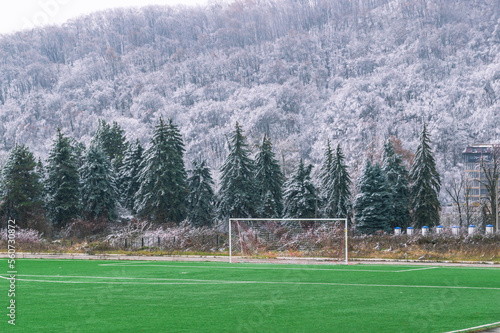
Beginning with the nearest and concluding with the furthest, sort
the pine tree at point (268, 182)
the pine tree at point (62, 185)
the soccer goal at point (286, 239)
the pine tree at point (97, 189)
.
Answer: the soccer goal at point (286, 239), the pine tree at point (62, 185), the pine tree at point (97, 189), the pine tree at point (268, 182)

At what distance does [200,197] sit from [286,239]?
30811mm

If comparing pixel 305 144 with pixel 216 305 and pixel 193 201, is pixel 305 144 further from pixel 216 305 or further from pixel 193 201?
pixel 216 305

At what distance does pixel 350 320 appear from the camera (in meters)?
12.2

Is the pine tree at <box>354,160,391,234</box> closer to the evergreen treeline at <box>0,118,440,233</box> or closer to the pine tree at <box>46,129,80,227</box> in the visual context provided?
the evergreen treeline at <box>0,118,440,233</box>

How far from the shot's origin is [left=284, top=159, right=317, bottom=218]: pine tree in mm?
61719

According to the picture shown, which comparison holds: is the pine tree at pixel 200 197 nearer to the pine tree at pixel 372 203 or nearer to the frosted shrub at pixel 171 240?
the pine tree at pixel 372 203

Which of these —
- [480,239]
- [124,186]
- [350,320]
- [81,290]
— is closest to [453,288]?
[350,320]

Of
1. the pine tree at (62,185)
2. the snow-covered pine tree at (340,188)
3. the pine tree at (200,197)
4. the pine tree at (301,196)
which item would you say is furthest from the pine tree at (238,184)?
the pine tree at (62,185)

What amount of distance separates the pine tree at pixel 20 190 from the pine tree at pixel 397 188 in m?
31.8

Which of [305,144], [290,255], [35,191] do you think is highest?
[305,144]

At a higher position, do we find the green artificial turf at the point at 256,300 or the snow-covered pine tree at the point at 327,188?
the snow-covered pine tree at the point at 327,188

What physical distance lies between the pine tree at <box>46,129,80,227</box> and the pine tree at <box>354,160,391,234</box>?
1015 inches

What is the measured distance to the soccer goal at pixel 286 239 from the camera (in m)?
32.4

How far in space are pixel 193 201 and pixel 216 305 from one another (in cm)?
4976
